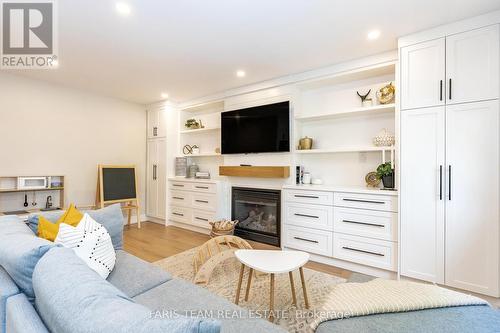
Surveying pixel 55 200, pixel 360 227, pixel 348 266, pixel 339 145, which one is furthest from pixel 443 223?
pixel 55 200

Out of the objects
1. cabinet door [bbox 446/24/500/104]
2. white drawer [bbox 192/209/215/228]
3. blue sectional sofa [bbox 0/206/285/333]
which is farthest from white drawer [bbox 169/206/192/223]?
cabinet door [bbox 446/24/500/104]

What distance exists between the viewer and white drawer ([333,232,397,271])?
2.56m

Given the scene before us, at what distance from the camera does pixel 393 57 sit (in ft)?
8.93

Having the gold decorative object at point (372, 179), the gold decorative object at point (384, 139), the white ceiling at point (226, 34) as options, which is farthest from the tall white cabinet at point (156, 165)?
the gold decorative object at point (384, 139)

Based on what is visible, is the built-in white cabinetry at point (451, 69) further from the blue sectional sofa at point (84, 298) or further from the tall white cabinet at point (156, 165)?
the tall white cabinet at point (156, 165)

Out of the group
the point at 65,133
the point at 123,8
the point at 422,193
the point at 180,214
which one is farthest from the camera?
the point at 180,214

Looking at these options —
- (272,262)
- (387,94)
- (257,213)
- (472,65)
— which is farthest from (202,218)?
(472,65)

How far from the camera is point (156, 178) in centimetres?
500

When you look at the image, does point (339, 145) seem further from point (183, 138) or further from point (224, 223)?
point (183, 138)

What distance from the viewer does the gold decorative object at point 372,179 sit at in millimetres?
3027

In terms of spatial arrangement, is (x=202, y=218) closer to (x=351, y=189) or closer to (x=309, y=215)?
(x=309, y=215)

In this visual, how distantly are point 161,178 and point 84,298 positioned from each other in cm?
442

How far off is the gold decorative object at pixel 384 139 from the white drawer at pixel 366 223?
2.67 feet

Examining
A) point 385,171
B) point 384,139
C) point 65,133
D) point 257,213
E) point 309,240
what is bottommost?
point 309,240
